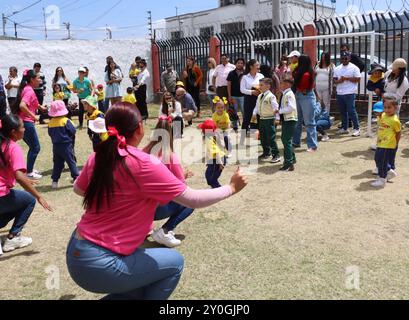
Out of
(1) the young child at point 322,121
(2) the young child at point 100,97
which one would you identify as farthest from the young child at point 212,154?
(2) the young child at point 100,97

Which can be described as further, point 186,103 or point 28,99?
point 186,103

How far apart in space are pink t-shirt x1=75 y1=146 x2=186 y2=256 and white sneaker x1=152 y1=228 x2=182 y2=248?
1.90m

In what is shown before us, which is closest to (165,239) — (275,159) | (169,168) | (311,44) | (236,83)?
(169,168)

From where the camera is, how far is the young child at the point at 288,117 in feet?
23.4

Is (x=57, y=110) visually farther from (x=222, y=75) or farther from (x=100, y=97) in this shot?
(x=100, y=97)

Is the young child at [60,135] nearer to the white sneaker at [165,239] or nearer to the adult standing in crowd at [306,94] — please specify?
the white sneaker at [165,239]

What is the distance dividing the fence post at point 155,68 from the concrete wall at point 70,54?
0.18m

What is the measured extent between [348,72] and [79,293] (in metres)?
7.50

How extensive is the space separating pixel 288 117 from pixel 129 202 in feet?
16.3

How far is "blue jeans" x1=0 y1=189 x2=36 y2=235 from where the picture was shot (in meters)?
4.45

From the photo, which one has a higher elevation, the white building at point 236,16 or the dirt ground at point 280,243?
the white building at point 236,16

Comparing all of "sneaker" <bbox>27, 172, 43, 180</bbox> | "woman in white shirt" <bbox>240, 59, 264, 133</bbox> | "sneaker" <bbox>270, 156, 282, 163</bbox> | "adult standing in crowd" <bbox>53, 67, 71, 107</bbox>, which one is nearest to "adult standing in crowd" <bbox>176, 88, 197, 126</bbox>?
"woman in white shirt" <bbox>240, 59, 264, 133</bbox>

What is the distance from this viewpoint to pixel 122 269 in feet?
8.34

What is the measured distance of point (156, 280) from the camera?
2697mm
